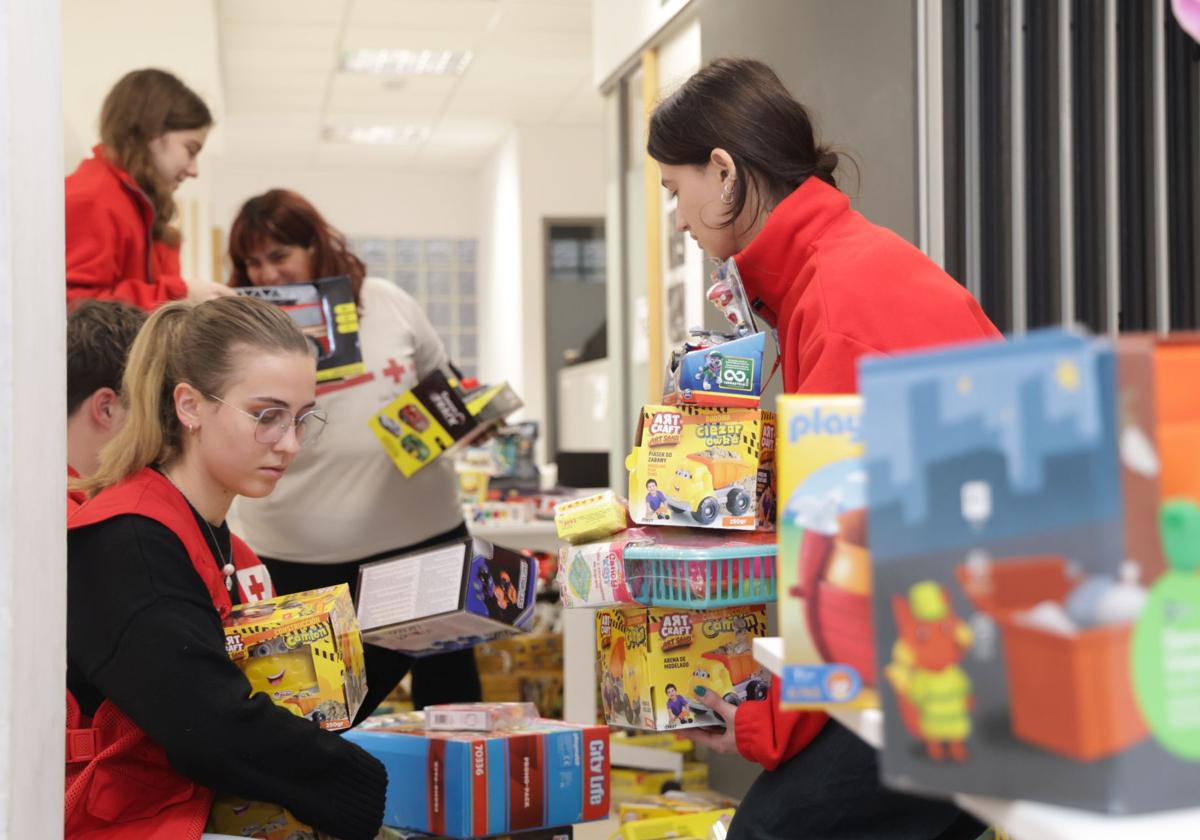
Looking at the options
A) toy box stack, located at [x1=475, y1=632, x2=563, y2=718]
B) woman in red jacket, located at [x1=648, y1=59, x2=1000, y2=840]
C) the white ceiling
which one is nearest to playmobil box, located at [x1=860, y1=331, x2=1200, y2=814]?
woman in red jacket, located at [x1=648, y1=59, x2=1000, y2=840]

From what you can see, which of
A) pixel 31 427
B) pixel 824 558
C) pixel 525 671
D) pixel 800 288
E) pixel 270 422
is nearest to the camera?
pixel 824 558

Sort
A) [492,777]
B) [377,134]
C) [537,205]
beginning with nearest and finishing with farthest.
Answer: [492,777] → [537,205] → [377,134]

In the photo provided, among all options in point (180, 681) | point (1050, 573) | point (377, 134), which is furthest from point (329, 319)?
point (377, 134)

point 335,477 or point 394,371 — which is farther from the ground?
point 394,371

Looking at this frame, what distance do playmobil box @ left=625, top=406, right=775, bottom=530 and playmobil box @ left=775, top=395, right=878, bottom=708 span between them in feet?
1.70

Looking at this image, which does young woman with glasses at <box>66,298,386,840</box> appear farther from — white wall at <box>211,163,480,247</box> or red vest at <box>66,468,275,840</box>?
white wall at <box>211,163,480,247</box>

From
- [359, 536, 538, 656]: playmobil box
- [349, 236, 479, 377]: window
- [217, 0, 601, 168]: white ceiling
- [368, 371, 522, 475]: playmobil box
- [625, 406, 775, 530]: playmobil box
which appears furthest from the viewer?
[349, 236, 479, 377]: window

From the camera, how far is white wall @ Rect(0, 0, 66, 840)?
1108 millimetres

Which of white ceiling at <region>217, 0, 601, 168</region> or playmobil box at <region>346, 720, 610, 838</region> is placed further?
white ceiling at <region>217, 0, 601, 168</region>

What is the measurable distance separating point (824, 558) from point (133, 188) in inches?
91.1

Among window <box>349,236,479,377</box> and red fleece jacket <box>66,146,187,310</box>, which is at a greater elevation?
window <box>349,236,479,377</box>

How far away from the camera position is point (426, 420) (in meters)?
3.01

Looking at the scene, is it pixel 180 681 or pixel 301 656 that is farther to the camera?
pixel 301 656

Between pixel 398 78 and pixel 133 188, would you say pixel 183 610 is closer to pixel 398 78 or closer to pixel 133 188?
pixel 133 188
